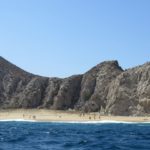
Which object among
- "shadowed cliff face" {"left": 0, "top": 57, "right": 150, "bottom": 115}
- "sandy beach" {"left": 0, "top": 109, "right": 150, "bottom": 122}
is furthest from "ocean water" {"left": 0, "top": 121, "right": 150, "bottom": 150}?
"shadowed cliff face" {"left": 0, "top": 57, "right": 150, "bottom": 115}

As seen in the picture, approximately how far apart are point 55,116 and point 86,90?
16885 mm

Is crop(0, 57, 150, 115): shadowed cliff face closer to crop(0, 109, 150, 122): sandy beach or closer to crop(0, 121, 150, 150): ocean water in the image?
crop(0, 109, 150, 122): sandy beach

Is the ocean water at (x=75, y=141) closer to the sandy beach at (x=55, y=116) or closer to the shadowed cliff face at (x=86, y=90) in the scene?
the sandy beach at (x=55, y=116)

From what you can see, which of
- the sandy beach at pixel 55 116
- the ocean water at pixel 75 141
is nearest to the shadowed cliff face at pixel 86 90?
the sandy beach at pixel 55 116

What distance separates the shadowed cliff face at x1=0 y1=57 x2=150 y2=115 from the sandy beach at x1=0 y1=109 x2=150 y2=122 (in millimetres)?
4059

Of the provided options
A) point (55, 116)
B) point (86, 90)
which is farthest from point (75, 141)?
point (86, 90)

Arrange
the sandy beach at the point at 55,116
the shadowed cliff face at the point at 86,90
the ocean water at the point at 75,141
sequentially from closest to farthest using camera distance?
the ocean water at the point at 75,141
the sandy beach at the point at 55,116
the shadowed cliff face at the point at 86,90

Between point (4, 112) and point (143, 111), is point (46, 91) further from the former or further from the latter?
point (143, 111)

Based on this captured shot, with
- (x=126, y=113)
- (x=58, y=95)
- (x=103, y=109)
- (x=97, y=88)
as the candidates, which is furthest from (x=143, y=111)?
(x=58, y=95)

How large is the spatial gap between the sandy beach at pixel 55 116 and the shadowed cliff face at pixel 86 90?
Answer: 406 centimetres

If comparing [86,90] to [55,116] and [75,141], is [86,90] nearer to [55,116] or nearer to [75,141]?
[55,116]

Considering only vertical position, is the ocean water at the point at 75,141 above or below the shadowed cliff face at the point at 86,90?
below

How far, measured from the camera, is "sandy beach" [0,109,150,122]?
124000 mm

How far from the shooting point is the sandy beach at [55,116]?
124000 millimetres
